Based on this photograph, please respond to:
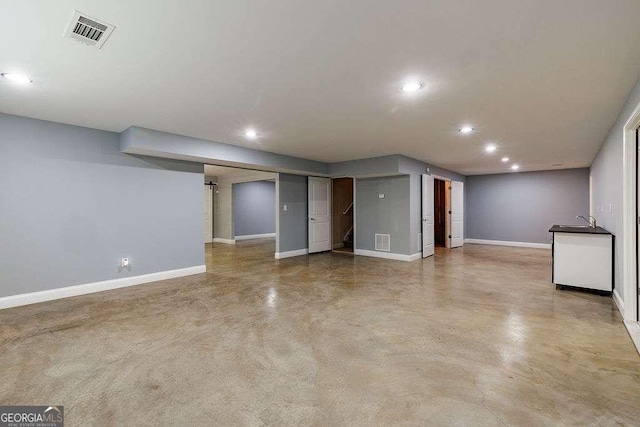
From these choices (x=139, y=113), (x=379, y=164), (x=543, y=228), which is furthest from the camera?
(x=543, y=228)

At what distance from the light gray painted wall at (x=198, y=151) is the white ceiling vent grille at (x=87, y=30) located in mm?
2281

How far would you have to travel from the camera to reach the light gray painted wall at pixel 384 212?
667 cm

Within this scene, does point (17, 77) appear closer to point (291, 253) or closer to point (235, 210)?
point (291, 253)

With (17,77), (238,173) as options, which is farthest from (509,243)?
(17,77)

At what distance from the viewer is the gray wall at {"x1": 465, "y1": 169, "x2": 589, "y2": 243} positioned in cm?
833

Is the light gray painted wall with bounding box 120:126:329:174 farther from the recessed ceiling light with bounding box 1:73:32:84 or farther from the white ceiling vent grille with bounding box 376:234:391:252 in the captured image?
the white ceiling vent grille with bounding box 376:234:391:252

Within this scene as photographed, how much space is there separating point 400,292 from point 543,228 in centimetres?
688

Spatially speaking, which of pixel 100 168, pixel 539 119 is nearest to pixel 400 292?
pixel 539 119

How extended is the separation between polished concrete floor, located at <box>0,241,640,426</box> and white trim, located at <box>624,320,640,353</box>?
0.23 ft

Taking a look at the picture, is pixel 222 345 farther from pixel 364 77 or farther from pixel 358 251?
pixel 358 251

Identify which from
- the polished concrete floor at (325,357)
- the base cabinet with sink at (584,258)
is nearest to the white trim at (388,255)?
the polished concrete floor at (325,357)

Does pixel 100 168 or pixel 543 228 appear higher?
pixel 100 168

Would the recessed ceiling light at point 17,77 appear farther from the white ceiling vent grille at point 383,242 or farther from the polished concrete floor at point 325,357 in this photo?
the white ceiling vent grille at point 383,242

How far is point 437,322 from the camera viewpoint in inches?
123
